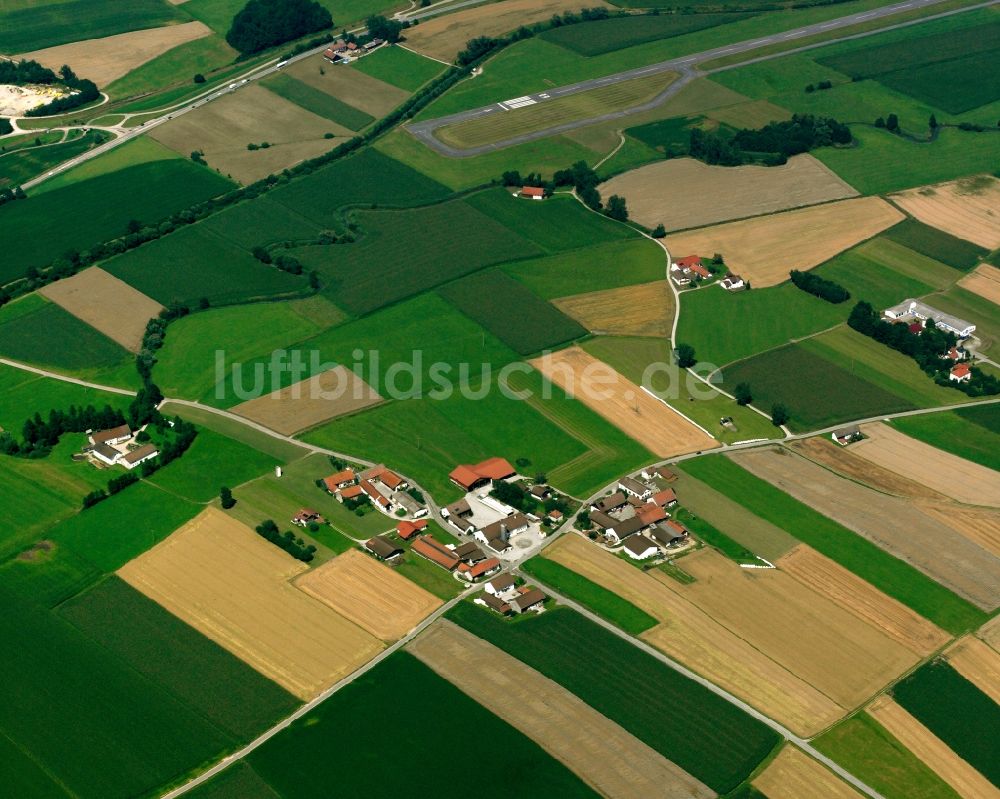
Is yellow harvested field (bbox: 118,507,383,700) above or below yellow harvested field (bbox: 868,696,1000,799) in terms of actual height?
above

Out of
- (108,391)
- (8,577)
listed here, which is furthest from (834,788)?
(108,391)

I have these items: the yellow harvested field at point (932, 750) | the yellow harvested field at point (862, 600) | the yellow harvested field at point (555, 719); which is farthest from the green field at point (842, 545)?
the yellow harvested field at point (555, 719)

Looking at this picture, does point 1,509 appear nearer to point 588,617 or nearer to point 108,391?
point 108,391

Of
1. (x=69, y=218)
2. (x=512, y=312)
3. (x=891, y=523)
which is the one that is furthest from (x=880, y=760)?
(x=69, y=218)

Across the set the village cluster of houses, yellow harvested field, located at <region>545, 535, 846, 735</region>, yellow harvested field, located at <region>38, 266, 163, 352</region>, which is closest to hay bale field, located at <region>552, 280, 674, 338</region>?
yellow harvested field, located at <region>545, 535, 846, 735</region>

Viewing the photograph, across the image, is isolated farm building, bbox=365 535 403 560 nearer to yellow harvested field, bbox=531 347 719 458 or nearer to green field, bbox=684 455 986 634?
yellow harvested field, bbox=531 347 719 458

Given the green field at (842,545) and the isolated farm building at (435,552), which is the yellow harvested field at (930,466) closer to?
the green field at (842,545)
